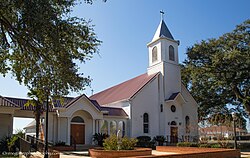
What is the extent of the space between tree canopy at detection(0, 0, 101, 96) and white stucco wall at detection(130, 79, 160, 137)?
18.3 m

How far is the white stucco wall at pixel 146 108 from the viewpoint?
1257 inches

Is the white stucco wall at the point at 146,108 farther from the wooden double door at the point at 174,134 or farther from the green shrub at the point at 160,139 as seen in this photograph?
the wooden double door at the point at 174,134

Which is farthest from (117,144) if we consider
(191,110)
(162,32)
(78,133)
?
(162,32)

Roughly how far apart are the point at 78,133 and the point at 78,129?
0.42 meters

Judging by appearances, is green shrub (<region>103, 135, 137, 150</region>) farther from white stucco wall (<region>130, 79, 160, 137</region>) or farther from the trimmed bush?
white stucco wall (<region>130, 79, 160, 137</region>)

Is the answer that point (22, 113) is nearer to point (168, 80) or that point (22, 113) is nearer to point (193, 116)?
point (168, 80)

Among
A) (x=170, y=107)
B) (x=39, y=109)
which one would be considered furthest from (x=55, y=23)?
(x=170, y=107)

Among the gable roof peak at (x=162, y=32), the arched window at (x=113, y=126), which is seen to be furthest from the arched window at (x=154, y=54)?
the arched window at (x=113, y=126)

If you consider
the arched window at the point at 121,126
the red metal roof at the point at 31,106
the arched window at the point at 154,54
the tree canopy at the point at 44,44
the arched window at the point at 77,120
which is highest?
the arched window at the point at 154,54

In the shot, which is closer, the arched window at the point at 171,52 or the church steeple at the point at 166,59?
the church steeple at the point at 166,59

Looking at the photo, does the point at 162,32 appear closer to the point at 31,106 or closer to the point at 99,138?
the point at 99,138

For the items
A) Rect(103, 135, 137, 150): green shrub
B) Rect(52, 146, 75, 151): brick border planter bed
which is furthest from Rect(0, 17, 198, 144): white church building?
Rect(103, 135, 137, 150): green shrub

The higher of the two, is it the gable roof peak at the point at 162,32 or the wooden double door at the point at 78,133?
the gable roof peak at the point at 162,32

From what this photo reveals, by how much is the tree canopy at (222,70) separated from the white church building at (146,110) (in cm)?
212
